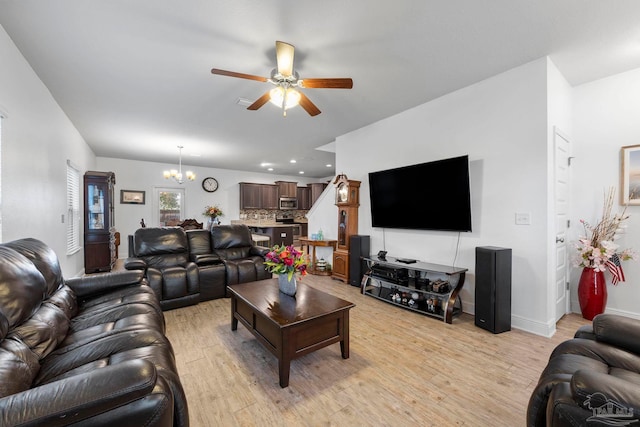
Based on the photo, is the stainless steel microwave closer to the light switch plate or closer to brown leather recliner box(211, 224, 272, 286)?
brown leather recliner box(211, 224, 272, 286)

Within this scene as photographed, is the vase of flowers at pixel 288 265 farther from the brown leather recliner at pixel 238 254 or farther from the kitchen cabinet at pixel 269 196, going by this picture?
the kitchen cabinet at pixel 269 196

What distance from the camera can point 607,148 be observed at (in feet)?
10.2

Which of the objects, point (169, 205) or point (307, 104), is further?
point (169, 205)

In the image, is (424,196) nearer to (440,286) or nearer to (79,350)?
(440,286)

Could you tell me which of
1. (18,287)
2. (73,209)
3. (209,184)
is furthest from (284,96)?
(209,184)

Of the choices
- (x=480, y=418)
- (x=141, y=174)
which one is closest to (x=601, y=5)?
(x=480, y=418)

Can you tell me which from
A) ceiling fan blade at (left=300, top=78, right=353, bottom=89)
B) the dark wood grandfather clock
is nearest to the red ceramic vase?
the dark wood grandfather clock

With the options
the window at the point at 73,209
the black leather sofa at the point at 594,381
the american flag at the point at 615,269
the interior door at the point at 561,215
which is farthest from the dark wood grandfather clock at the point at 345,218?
the window at the point at 73,209

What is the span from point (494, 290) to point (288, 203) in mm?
8006

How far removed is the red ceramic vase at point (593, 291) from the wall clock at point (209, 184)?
8901 mm

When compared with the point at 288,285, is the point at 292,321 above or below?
below

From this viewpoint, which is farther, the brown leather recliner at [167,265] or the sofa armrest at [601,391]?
the brown leather recliner at [167,265]

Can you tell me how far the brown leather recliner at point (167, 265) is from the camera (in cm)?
339

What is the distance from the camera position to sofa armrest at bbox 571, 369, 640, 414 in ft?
2.92
